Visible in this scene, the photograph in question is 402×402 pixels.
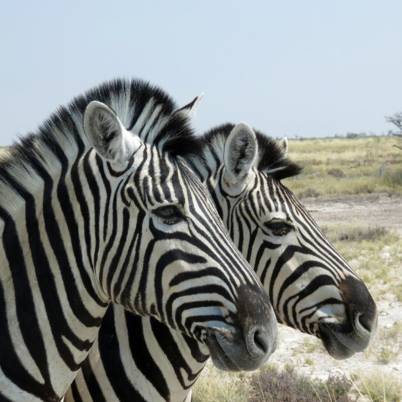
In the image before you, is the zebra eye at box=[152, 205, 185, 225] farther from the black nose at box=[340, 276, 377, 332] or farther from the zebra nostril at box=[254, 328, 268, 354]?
the black nose at box=[340, 276, 377, 332]

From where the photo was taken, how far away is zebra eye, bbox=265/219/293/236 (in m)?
4.26

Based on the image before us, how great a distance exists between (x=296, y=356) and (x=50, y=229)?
256 inches

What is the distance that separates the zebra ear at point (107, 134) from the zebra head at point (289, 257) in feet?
4.71

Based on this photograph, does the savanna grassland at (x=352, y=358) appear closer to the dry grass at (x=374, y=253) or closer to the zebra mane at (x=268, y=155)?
the dry grass at (x=374, y=253)

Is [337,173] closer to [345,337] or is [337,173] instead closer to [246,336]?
[345,337]

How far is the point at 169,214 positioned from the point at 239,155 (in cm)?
163

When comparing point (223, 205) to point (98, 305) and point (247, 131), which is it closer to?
point (247, 131)

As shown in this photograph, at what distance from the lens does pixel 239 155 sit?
168 inches

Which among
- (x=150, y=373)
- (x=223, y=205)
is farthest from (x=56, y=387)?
(x=223, y=205)

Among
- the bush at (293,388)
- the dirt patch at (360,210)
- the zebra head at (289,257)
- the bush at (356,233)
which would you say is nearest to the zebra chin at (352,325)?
the zebra head at (289,257)

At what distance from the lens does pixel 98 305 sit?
9.36 ft

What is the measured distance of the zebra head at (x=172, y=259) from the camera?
2594 millimetres

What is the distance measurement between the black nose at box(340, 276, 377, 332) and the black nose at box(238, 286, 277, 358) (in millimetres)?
1554

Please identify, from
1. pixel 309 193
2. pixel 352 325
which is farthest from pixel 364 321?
pixel 309 193
